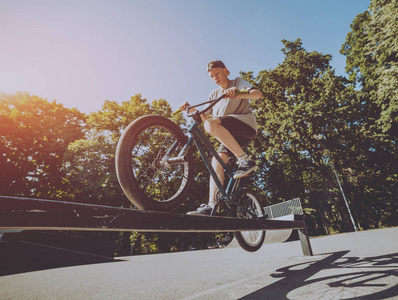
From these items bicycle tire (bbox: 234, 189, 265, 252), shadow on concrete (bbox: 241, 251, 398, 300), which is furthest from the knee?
shadow on concrete (bbox: 241, 251, 398, 300)

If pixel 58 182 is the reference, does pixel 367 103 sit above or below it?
above

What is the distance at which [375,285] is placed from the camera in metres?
2.03

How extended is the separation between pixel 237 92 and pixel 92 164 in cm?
1619

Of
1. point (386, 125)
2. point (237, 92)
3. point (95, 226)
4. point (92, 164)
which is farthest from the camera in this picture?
point (92, 164)

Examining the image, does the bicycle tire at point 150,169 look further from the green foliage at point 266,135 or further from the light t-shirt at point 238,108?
the green foliage at point 266,135

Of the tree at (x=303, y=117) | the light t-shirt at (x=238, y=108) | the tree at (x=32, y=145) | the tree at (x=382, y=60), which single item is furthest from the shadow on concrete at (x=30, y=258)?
the tree at (x=382, y=60)

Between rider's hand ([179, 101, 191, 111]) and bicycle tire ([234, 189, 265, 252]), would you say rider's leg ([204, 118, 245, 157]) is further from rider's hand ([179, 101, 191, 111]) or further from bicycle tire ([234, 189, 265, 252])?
bicycle tire ([234, 189, 265, 252])

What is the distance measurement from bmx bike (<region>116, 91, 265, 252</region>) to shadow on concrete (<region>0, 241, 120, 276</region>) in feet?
15.3

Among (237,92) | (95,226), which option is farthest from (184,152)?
(95,226)

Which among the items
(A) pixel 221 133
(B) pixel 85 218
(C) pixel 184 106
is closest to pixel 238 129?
(A) pixel 221 133

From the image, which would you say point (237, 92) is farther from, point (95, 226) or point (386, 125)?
point (386, 125)

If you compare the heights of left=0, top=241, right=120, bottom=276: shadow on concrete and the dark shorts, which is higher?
the dark shorts

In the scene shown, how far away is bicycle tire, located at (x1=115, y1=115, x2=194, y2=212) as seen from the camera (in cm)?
Answer: 210

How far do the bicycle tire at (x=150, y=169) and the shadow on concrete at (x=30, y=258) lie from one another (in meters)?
4.66
